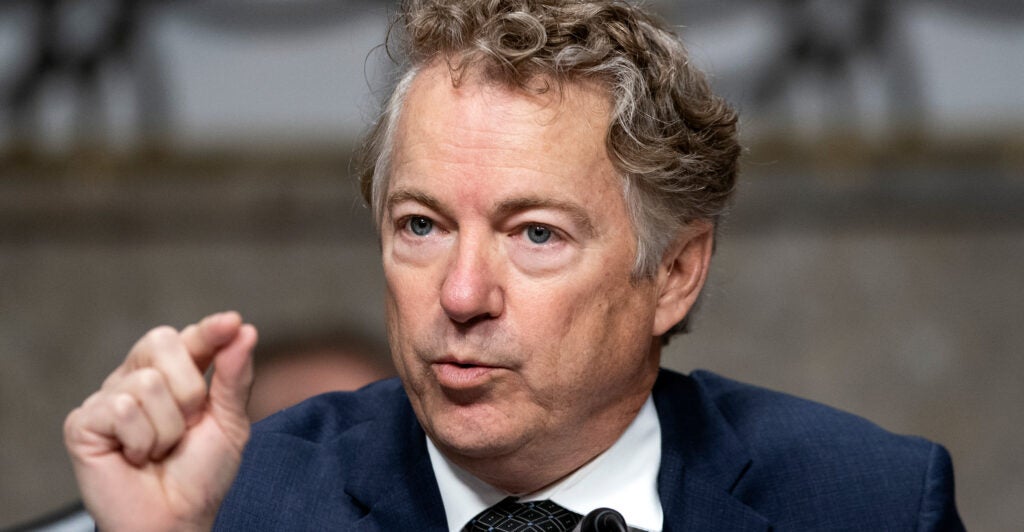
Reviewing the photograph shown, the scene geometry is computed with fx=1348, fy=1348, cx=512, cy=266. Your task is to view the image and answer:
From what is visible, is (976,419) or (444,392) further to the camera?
(976,419)

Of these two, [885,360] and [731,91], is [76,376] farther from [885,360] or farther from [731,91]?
[885,360]

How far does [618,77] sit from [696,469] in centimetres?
72

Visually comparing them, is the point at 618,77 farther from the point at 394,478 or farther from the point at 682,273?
the point at 394,478

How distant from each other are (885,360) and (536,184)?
3.29 metres

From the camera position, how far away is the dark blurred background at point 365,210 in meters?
5.08

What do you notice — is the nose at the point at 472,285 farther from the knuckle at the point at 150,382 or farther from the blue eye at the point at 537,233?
the knuckle at the point at 150,382

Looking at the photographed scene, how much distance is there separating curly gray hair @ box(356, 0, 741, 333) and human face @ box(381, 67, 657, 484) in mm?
32

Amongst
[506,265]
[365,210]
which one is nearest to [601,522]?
[506,265]

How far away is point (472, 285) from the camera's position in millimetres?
2033

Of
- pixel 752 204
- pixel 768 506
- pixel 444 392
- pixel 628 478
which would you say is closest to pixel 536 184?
pixel 444 392

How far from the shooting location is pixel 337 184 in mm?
5199

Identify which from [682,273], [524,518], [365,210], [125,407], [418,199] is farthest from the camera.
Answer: [365,210]

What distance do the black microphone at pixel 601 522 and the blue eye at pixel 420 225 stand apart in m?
0.59

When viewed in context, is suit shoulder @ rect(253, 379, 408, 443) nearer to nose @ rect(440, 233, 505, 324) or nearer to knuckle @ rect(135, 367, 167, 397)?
nose @ rect(440, 233, 505, 324)
